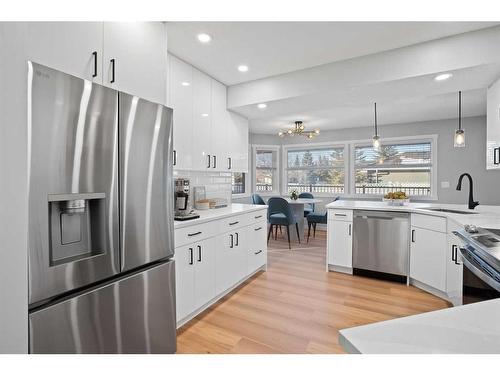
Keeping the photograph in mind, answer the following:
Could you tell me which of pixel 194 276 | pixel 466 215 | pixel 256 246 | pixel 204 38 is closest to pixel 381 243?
pixel 466 215

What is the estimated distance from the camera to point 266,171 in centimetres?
680

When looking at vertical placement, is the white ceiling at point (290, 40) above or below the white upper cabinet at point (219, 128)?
above

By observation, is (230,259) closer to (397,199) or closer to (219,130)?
(219,130)

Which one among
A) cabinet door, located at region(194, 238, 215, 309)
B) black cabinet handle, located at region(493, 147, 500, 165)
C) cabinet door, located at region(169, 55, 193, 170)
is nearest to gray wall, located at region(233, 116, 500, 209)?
black cabinet handle, located at region(493, 147, 500, 165)

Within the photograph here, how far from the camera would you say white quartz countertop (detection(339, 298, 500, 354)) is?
556mm

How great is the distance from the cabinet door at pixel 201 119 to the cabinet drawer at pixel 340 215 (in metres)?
1.77

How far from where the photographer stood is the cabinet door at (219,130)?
3229mm

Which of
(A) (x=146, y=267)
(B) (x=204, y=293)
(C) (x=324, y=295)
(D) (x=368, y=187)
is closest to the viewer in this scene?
(A) (x=146, y=267)

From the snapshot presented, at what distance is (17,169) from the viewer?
31.9 inches

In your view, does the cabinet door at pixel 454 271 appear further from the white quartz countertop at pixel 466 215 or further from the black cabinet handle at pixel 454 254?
the white quartz countertop at pixel 466 215

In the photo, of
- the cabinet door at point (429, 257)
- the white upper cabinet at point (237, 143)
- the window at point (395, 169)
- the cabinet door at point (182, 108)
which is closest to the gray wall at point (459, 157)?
the window at point (395, 169)
